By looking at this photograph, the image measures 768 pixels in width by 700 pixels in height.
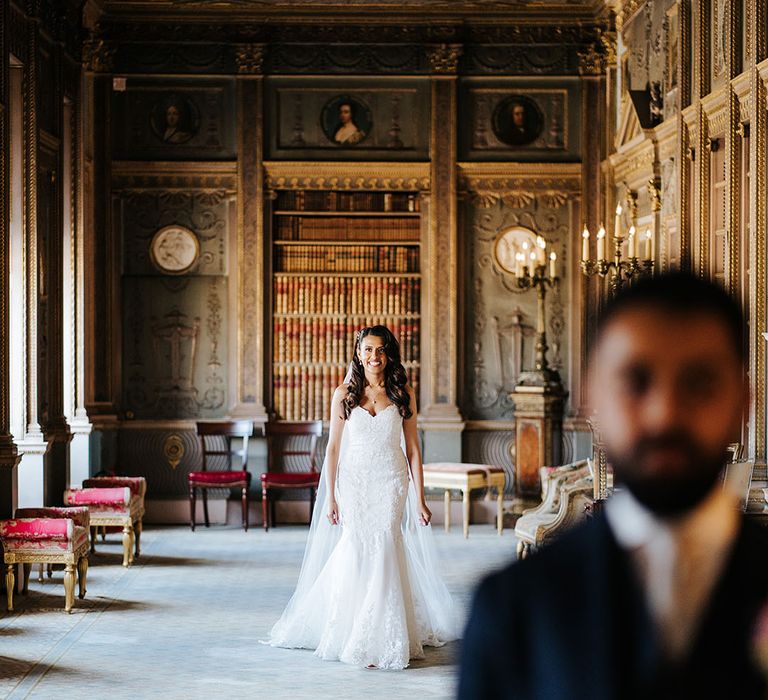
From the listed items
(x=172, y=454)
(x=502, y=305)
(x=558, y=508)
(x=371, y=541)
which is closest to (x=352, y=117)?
(x=502, y=305)

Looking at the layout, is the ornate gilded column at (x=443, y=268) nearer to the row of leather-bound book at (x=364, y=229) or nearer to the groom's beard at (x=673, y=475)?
the row of leather-bound book at (x=364, y=229)

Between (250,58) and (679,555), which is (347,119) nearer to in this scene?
(250,58)

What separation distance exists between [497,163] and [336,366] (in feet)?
8.33

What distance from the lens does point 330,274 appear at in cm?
1288

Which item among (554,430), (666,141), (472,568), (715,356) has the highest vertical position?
(666,141)

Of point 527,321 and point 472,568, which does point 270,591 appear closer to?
point 472,568

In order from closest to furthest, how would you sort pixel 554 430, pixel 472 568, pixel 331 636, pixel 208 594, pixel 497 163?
pixel 331 636
pixel 208 594
pixel 472 568
pixel 554 430
pixel 497 163

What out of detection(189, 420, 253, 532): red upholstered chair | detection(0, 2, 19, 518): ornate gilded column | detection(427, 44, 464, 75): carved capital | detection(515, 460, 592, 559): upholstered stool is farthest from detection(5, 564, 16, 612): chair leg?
detection(427, 44, 464, 75): carved capital

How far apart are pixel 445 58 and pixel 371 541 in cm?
680

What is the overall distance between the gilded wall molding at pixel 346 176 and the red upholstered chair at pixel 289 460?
233 cm

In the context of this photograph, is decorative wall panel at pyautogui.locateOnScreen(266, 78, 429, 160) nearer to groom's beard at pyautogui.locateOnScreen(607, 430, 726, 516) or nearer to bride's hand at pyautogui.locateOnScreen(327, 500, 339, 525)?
bride's hand at pyautogui.locateOnScreen(327, 500, 339, 525)

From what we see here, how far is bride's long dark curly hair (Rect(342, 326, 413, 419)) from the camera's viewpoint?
7.32m

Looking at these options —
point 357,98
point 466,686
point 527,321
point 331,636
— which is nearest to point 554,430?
point 527,321

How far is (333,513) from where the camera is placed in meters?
7.37
